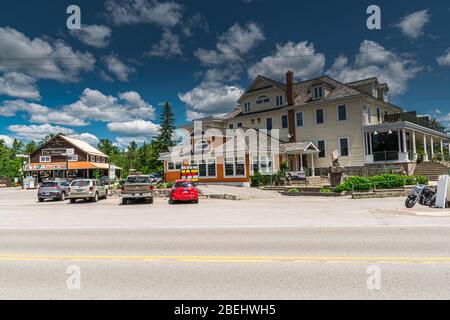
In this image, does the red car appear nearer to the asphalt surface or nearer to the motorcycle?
the asphalt surface

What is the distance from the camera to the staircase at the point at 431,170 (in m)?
30.1

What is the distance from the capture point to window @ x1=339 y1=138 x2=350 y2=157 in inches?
1409

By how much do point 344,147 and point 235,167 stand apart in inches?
498

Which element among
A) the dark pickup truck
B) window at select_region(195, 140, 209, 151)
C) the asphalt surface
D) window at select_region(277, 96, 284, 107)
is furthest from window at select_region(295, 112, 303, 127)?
the asphalt surface

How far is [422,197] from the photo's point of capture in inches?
622

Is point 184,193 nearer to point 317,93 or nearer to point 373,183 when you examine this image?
point 373,183

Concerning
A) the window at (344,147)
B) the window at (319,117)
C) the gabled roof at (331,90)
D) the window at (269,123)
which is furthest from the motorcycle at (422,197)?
the window at (269,123)

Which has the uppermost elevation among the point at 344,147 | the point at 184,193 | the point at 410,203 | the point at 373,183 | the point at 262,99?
the point at 262,99

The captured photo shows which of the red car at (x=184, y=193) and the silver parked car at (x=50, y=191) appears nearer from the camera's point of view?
the red car at (x=184, y=193)

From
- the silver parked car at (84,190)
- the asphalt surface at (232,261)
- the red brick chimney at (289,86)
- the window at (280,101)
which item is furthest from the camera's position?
the window at (280,101)

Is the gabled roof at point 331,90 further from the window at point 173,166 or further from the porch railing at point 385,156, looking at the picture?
the window at point 173,166

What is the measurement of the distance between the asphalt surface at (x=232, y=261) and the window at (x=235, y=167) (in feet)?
72.9

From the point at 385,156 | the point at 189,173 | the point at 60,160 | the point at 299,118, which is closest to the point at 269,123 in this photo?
the point at 299,118

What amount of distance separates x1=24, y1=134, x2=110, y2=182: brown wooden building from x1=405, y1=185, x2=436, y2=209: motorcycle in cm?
6144
